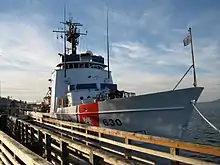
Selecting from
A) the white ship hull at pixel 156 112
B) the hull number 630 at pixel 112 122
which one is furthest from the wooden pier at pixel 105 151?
the white ship hull at pixel 156 112

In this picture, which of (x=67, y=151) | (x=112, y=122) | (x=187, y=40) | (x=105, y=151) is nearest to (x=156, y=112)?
(x=112, y=122)

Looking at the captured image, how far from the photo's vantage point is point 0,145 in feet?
29.9

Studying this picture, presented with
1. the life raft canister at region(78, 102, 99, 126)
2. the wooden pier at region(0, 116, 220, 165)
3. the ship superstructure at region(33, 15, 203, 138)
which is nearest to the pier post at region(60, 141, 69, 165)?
the wooden pier at region(0, 116, 220, 165)

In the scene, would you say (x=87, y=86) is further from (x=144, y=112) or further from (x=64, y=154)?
(x=64, y=154)

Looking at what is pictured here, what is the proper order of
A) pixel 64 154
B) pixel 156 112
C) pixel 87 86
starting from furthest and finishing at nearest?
pixel 87 86 → pixel 156 112 → pixel 64 154

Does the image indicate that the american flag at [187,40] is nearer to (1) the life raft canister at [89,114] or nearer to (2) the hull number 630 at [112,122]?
(2) the hull number 630 at [112,122]

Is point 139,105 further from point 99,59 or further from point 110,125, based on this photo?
point 99,59

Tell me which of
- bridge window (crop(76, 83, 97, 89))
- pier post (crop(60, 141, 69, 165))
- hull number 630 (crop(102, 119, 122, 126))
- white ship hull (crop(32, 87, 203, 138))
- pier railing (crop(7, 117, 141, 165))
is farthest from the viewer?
bridge window (crop(76, 83, 97, 89))

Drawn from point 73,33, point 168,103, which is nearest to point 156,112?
point 168,103

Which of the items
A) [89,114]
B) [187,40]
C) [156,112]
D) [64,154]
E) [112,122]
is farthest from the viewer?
[89,114]

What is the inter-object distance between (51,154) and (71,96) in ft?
27.6

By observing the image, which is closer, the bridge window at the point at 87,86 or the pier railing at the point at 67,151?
the pier railing at the point at 67,151

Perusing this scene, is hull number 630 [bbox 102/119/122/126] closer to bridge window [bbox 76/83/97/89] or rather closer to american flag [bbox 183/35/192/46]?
american flag [bbox 183/35/192/46]

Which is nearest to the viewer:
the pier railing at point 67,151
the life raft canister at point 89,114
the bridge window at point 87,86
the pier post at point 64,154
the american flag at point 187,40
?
the pier railing at point 67,151
